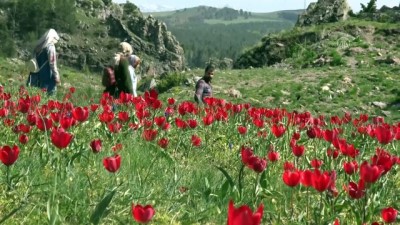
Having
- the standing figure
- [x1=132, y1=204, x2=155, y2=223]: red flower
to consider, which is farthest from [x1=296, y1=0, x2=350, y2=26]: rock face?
[x1=132, y1=204, x2=155, y2=223]: red flower

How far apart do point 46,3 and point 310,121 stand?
12761cm

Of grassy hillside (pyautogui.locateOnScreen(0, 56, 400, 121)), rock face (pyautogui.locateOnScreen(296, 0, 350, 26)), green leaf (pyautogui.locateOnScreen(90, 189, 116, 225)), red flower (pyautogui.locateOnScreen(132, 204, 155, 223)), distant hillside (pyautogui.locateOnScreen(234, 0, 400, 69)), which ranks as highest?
red flower (pyautogui.locateOnScreen(132, 204, 155, 223))

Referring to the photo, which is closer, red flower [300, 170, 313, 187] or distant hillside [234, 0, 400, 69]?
red flower [300, 170, 313, 187]

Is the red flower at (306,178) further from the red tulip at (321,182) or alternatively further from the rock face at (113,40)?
the rock face at (113,40)

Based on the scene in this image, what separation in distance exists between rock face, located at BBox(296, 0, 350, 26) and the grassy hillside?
9.19 m

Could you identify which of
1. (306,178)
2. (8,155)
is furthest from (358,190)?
(8,155)

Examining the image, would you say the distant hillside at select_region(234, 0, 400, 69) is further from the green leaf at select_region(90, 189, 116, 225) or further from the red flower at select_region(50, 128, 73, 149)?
the green leaf at select_region(90, 189, 116, 225)

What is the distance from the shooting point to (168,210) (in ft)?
10.4

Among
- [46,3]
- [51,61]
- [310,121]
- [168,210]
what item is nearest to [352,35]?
[51,61]

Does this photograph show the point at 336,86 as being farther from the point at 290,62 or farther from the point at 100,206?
the point at 100,206

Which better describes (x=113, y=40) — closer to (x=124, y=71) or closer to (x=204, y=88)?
(x=204, y=88)

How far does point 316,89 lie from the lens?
1603 centimetres

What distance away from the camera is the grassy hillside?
14.6 m

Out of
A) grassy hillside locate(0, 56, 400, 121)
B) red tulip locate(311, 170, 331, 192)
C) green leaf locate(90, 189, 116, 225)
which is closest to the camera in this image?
green leaf locate(90, 189, 116, 225)
